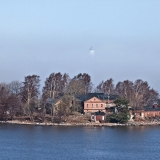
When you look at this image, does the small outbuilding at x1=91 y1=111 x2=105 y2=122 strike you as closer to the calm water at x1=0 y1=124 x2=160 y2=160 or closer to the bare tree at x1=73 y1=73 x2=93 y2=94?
the calm water at x1=0 y1=124 x2=160 y2=160

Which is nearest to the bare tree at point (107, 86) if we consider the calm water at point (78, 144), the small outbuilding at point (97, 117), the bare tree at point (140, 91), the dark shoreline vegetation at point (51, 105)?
the bare tree at point (140, 91)

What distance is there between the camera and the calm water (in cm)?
2347

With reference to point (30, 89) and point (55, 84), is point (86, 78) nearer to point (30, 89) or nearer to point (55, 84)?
point (55, 84)

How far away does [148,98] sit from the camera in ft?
188

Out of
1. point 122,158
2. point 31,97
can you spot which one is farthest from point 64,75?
point 122,158

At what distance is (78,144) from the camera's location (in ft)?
90.9

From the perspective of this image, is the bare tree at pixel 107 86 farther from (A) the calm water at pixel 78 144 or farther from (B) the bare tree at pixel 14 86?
(A) the calm water at pixel 78 144

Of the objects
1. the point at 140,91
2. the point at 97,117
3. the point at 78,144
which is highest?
the point at 140,91

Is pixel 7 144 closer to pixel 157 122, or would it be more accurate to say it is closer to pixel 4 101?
pixel 4 101

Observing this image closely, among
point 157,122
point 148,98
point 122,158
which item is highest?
point 148,98

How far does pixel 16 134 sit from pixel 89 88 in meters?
28.6

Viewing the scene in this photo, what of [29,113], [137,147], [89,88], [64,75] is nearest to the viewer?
[137,147]

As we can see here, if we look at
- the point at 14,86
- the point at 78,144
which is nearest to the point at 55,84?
the point at 14,86

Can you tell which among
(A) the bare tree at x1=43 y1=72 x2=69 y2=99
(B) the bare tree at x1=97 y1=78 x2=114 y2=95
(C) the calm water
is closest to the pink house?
(A) the bare tree at x1=43 y1=72 x2=69 y2=99
